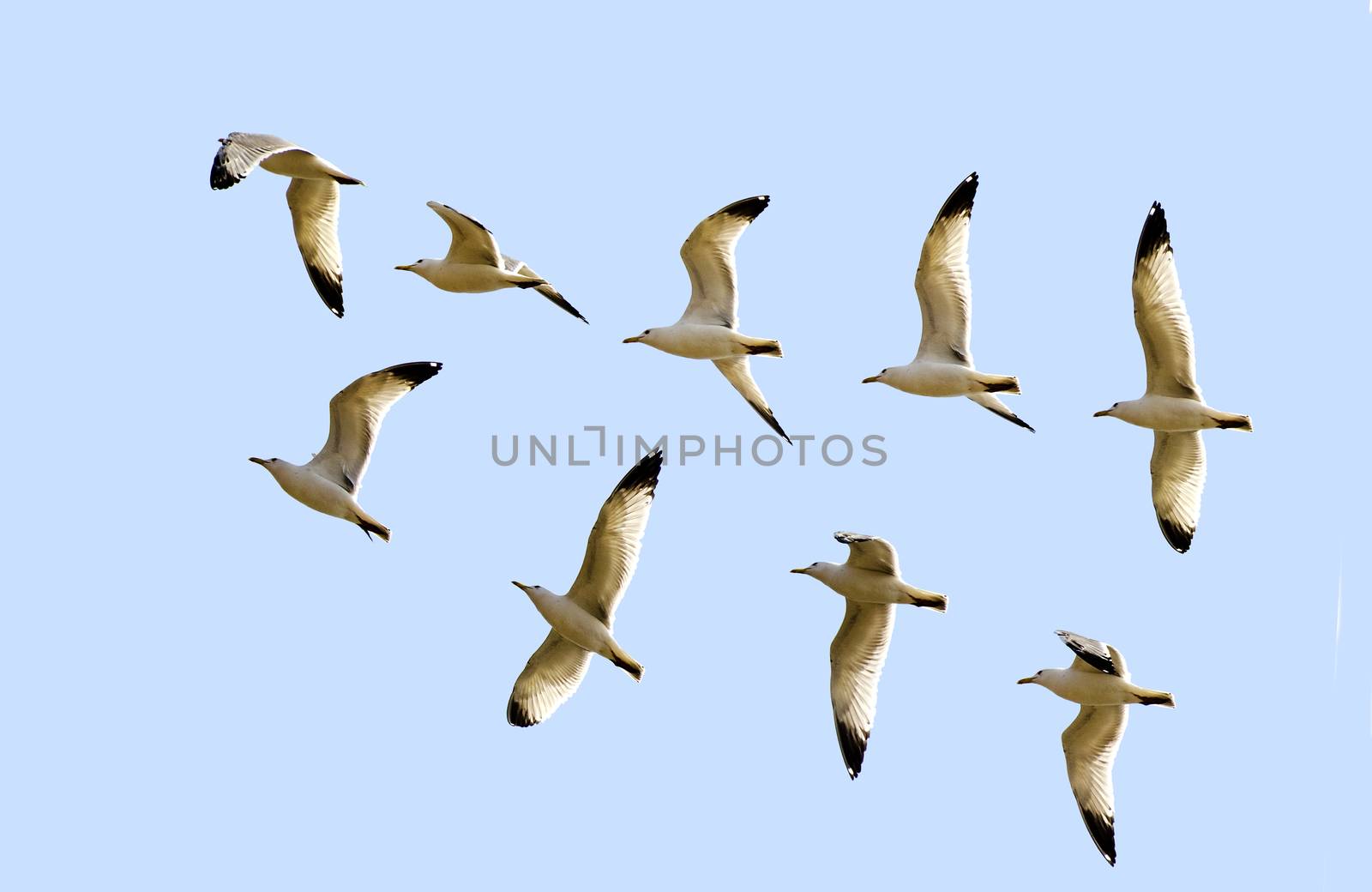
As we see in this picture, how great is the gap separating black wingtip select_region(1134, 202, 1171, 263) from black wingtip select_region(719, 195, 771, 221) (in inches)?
129

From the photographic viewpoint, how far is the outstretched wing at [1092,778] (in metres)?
17.6

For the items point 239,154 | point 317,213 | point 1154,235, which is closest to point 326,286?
point 317,213

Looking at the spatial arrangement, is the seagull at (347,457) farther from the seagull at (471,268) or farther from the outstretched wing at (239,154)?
the outstretched wing at (239,154)

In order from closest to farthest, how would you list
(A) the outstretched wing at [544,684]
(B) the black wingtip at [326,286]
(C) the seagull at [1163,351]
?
(C) the seagull at [1163,351] < (A) the outstretched wing at [544,684] < (B) the black wingtip at [326,286]

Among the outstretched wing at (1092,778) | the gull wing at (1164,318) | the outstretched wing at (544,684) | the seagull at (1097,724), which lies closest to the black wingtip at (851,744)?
the seagull at (1097,724)

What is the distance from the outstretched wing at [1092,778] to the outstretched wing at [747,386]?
12.9 feet

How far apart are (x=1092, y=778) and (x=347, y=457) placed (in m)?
7.14

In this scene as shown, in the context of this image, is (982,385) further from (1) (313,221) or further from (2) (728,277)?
(1) (313,221)

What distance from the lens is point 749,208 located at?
57.7 ft

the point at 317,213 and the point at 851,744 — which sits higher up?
the point at 317,213

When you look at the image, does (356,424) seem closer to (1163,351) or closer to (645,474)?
(645,474)

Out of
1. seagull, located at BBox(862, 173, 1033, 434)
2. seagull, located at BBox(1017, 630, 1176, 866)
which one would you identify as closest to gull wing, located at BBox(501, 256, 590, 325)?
seagull, located at BBox(862, 173, 1033, 434)

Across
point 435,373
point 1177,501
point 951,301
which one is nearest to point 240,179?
point 435,373

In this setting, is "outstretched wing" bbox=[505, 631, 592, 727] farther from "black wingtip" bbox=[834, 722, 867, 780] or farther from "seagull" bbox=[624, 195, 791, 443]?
"seagull" bbox=[624, 195, 791, 443]
